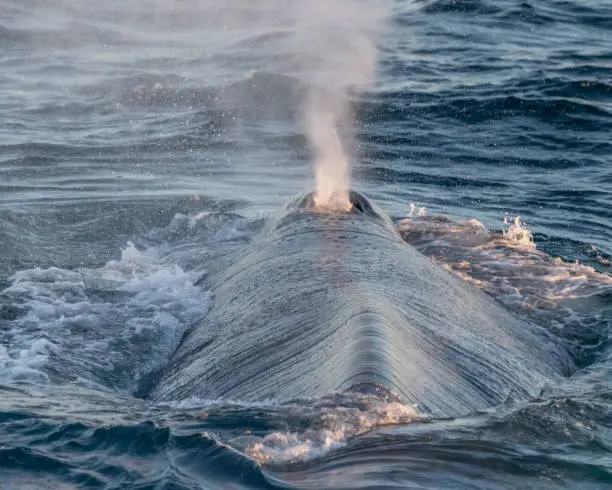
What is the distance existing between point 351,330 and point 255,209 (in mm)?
9434

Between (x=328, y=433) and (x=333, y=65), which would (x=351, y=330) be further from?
(x=333, y=65)

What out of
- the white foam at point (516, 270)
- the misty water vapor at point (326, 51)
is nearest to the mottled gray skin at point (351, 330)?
the white foam at point (516, 270)

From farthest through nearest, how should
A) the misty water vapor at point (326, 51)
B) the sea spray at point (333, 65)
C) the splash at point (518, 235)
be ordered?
the misty water vapor at point (326, 51), the sea spray at point (333, 65), the splash at point (518, 235)

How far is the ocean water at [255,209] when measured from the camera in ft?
22.9

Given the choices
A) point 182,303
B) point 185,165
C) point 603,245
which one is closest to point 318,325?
point 182,303

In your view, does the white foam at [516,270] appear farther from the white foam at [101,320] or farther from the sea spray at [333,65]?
the white foam at [101,320]

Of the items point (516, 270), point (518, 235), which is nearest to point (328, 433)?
point (516, 270)

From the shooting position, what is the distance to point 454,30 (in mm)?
31234

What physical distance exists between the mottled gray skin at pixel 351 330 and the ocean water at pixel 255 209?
0.99 feet

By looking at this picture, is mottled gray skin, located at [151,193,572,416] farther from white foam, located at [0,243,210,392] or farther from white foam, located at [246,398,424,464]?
white foam, located at [0,243,210,392]

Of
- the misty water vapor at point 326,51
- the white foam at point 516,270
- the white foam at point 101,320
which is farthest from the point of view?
the misty water vapor at point 326,51

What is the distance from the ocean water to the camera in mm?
6988

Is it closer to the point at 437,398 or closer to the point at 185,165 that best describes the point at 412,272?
the point at 437,398

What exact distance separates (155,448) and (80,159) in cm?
1502
